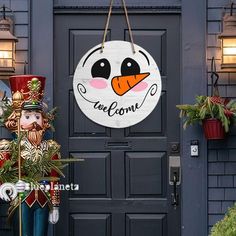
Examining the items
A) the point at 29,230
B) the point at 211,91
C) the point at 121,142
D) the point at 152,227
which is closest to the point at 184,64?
the point at 211,91

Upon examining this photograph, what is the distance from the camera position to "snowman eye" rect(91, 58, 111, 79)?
855 centimetres

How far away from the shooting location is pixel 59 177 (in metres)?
8.30

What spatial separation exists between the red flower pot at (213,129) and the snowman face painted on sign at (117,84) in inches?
26.4

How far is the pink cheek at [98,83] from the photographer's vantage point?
8.54 meters

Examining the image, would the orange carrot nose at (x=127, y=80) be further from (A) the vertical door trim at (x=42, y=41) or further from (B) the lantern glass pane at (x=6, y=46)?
(B) the lantern glass pane at (x=6, y=46)

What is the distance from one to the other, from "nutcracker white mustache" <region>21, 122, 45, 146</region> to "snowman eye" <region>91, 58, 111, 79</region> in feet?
3.31

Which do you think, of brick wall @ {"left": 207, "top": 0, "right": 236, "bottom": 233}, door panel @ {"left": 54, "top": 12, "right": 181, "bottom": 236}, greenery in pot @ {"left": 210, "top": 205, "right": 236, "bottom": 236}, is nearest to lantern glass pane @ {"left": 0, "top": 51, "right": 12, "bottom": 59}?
door panel @ {"left": 54, "top": 12, "right": 181, "bottom": 236}

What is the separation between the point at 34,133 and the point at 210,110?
1.78m

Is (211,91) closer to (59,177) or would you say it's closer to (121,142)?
(121,142)

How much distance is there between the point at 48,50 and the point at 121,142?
4.08ft

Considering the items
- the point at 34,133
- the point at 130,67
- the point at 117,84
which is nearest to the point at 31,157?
the point at 34,133

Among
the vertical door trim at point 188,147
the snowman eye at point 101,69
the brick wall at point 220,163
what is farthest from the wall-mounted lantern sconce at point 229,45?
the snowman eye at point 101,69

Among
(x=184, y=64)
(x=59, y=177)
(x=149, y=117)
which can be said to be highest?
(x=184, y=64)

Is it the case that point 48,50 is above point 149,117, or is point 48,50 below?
above
